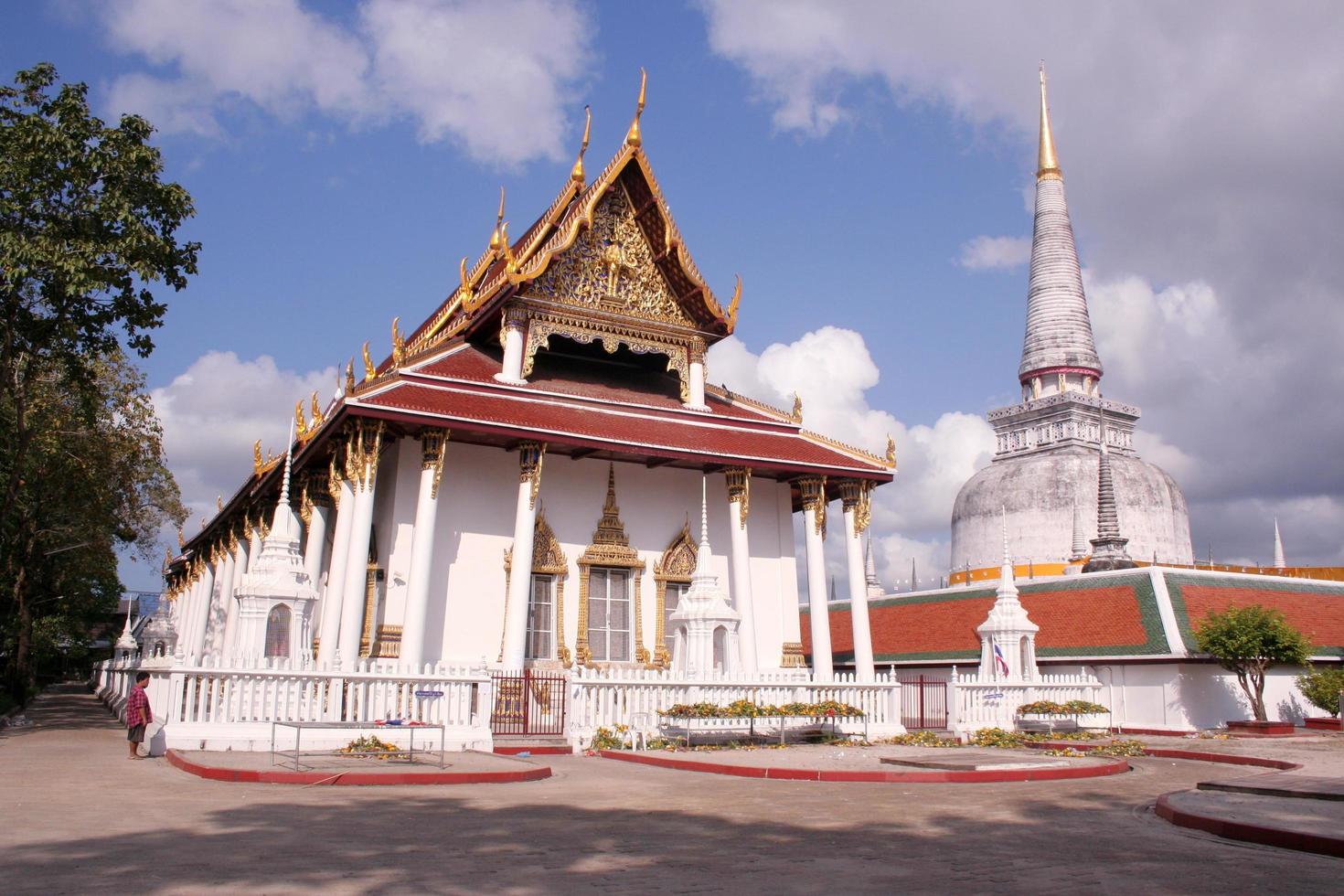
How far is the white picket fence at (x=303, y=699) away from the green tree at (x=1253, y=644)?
12.3m

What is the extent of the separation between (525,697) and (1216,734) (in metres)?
11.5

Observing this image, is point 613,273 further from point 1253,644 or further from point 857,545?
point 1253,644

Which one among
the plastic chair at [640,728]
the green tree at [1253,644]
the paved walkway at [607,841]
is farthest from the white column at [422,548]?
the green tree at [1253,644]

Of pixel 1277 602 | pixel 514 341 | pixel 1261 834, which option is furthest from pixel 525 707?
pixel 1277 602

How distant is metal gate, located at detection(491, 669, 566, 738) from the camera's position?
15.9m

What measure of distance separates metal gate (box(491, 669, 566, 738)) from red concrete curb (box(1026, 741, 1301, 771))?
6.65m

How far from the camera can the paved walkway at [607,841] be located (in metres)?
5.54

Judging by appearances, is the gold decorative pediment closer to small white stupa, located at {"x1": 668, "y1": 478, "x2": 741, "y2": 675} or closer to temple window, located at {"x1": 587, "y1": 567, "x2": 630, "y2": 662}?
temple window, located at {"x1": 587, "y1": 567, "x2": 630, "y2": 662}

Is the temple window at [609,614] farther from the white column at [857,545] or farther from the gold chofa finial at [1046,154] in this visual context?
the gold chofa finial at [1046,154]

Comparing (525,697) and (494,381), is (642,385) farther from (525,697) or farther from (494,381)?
(525,697)

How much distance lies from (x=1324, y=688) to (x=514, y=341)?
1566 cm

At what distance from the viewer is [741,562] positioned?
19.8 meters

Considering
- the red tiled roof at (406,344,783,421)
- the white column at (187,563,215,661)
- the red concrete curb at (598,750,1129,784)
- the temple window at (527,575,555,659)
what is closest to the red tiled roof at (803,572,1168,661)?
the red tiled roof at (406,344,783,421)

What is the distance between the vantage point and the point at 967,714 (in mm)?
17828
